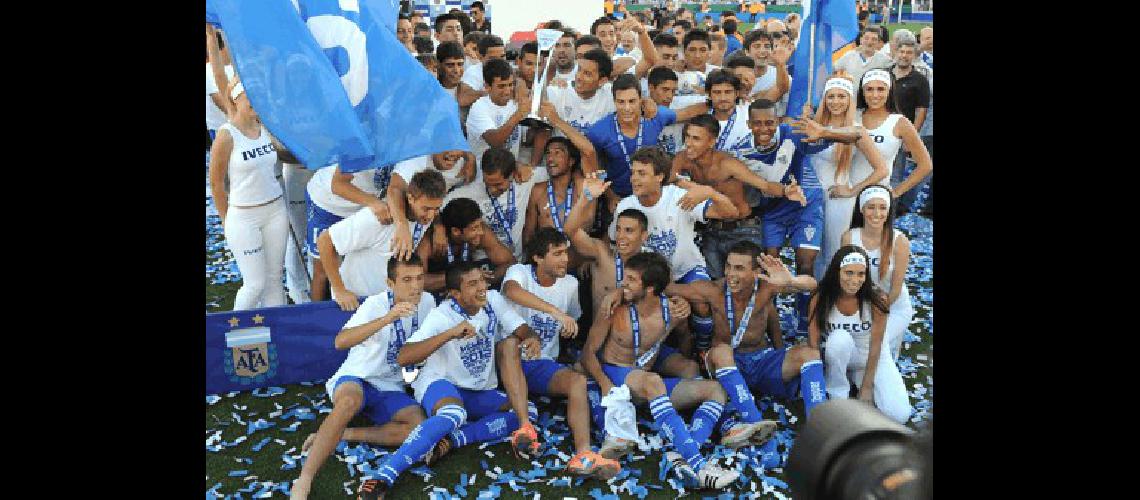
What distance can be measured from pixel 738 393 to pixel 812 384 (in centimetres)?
42

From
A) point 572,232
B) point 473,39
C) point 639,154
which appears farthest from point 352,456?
point 473,39

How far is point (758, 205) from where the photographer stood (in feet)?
21.3

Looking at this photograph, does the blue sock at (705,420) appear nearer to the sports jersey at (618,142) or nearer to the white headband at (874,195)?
the white headband at (874,195)

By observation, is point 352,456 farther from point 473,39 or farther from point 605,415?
point 473,39

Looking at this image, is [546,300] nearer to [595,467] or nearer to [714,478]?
[595,467]

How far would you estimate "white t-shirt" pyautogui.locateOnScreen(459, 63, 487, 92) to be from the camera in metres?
7.36

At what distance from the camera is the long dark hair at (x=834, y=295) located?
5.49 meters

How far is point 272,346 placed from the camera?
223 inches

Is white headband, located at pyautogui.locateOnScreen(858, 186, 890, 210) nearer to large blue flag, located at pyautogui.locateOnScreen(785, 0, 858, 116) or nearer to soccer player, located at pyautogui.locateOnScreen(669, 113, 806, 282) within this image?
soccer player, located at pyautogui.locateOnScreen(669, 113, 806, 282)

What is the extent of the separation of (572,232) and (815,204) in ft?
5.69

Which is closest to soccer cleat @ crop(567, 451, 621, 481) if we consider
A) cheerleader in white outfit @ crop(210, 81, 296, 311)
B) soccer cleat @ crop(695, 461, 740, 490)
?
soccer cleat @ crop(695, 461, 740, 490)

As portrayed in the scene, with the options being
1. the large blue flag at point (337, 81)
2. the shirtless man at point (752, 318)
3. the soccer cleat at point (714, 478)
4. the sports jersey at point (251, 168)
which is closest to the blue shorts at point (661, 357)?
the shirtless man at point (752, 318)

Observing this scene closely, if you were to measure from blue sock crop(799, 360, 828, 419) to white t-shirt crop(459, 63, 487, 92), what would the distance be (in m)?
3.39

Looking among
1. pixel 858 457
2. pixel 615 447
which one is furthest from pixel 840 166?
pixel 858 457
